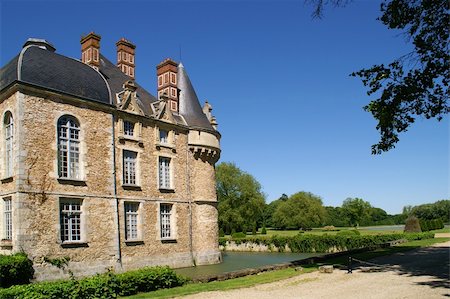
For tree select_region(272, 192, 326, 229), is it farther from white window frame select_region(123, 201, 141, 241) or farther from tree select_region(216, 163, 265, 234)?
Result: white window frame select_region(123, 201, 141, 241)

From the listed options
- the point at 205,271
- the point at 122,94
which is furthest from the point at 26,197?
the point at 205,271

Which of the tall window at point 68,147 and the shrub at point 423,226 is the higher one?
the tall window at point 68,147

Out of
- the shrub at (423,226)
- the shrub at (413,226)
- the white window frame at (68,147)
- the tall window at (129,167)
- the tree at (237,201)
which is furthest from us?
the tree at (237,201)

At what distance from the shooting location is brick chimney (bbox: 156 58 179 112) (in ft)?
72.2

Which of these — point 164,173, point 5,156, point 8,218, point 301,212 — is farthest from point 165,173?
point 301,212

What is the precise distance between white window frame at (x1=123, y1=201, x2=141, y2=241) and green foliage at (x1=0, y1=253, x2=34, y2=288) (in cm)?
461

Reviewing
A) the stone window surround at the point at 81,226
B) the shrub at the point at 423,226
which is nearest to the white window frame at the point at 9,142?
the stone window surround at the point at 81,226

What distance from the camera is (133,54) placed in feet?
75.9

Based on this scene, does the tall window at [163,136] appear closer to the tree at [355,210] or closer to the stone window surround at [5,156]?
the stone window surround at [5,156]

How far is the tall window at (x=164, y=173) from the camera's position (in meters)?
19.6

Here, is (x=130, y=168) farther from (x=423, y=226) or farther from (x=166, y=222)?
(x=423, y=226)

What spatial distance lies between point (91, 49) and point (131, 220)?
8538 millimetres

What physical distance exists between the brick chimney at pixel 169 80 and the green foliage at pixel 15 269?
11.0 meters

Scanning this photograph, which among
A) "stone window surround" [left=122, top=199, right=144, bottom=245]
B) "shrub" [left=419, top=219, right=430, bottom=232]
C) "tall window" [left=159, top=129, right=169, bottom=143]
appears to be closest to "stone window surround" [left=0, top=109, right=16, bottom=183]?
"stone window surround" [left=122, top=199, right=144, bottom=245]
